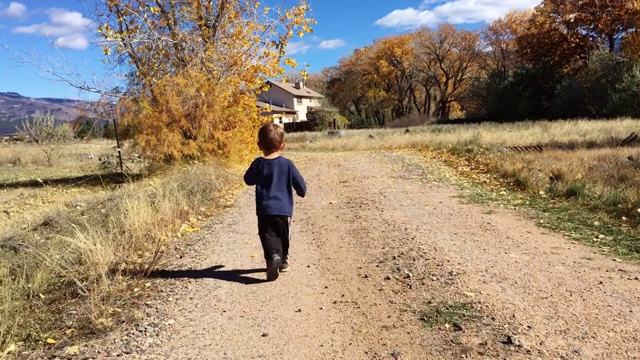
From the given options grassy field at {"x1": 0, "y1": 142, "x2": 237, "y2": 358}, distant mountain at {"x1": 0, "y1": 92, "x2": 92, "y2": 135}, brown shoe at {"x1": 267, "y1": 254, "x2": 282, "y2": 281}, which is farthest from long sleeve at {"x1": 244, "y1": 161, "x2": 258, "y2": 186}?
distant mountain at {"x1": 0, "y1": 92, "x2": 92, "y2": 135}

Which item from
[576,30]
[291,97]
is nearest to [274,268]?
[576,30]

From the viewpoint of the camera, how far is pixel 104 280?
4398 millimetres

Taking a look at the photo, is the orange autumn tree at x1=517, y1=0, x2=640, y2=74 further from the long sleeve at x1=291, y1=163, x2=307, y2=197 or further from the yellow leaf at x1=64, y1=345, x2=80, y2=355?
the yellow leaf at x1=64, y1=345, x2=80, y2=355

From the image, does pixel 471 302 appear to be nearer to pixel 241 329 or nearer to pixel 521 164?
pixel 241 329

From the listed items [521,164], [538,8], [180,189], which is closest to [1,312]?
[180,189]

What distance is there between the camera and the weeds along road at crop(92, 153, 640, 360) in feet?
11.1

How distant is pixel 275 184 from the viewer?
480 centimetres

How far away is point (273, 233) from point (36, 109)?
2565 cm

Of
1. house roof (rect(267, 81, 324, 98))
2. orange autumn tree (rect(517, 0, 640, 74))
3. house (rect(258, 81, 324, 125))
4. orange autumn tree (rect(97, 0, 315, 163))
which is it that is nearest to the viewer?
orange autumn tree (rect(97, 0, 315, 163))

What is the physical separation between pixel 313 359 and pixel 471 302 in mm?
1537

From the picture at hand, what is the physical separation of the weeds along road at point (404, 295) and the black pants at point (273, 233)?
12.5 inches

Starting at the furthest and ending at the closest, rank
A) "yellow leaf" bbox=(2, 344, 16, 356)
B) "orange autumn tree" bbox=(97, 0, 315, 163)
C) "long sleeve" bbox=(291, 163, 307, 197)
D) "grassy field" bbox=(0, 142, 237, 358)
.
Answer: "orange autumn tree" bbox=(97, 0, 315, 163) < "long sleeve" bbox=(291, 163, 307, 197) < "grassy field" bbox=(0, 142, 237, 358) < "yellow leaf" bbox=(2, 344, 16, 356)

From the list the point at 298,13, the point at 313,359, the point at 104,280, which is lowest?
the point at 313,359

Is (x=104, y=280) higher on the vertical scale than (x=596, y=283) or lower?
higher
